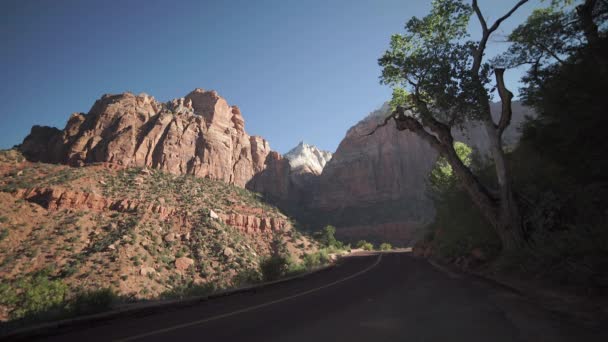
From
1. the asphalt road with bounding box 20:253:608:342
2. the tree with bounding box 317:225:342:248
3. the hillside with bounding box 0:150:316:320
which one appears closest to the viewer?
the asphalt road with bounding box 20:253:608:342

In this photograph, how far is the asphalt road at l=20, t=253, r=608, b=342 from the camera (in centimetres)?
376

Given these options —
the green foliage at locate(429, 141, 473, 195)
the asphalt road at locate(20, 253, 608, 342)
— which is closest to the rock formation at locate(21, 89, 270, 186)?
the green foliage at locate(429, 141, 473, 195)

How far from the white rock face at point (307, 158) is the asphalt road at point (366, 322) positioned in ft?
402

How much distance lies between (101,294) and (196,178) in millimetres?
62996

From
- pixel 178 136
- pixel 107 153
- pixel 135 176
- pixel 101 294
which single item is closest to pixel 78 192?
pixel 135 176

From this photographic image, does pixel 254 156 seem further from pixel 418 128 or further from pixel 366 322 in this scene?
pixel 366 322

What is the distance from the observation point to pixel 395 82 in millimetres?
14984

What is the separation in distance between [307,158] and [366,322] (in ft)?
501

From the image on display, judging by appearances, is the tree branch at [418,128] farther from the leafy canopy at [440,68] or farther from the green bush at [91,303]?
the green bush at [91,303]

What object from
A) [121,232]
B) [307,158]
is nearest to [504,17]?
[121,232]

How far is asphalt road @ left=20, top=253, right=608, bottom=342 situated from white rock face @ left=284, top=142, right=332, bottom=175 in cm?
12263

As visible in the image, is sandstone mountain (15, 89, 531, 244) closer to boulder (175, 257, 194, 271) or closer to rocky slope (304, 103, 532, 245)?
Answer: rocky slope (304, 103, 532, 245)

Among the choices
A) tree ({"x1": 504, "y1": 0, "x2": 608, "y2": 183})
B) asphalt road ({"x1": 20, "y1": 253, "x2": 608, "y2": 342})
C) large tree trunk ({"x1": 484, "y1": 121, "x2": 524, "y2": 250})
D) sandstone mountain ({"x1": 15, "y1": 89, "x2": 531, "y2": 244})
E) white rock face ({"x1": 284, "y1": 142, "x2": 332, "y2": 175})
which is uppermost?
white rock face ({"x1": 284, "y1": 142, "x2": 332, "y2": 175})

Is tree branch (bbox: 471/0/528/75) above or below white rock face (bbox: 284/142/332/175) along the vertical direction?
below
